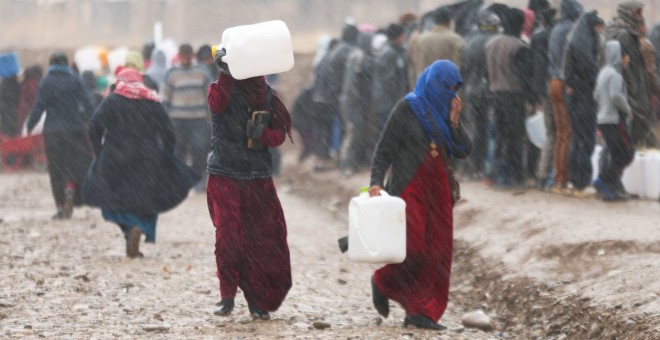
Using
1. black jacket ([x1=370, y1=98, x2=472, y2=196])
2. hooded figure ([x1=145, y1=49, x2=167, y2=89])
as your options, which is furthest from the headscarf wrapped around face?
hooded figure ([x1=145, y1=49, x2=167, y2=89])

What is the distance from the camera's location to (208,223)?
15180 mm

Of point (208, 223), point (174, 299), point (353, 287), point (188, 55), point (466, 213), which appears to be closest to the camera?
point (174, 299)

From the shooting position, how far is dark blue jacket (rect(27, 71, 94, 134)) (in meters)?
14.9

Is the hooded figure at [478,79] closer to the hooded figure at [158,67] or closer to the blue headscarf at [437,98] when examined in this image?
the blue headscarf at [437,98]

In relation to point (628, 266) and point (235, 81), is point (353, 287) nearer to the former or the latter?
point (628, 266)

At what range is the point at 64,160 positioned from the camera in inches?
597

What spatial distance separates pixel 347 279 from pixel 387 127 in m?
3.40

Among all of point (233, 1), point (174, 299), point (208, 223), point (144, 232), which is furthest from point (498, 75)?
point (233, 1)

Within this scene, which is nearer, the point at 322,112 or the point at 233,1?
the point at 322,112

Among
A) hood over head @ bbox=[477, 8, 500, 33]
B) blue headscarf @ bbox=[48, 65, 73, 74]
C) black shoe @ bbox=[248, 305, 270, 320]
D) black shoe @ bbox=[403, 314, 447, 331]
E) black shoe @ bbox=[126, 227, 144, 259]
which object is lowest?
black shoe @ bbox=[126, 227, 144, 259]

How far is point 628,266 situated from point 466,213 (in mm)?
4081

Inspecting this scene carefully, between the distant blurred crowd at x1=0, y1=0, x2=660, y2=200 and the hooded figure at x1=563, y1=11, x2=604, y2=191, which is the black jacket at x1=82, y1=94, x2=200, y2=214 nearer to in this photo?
the distant blurred crowd at x1=0, y1=0, x2=660, y2=200

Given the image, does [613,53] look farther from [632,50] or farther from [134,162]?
[134,162]

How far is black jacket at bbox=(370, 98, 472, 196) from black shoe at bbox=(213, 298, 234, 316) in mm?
1114
